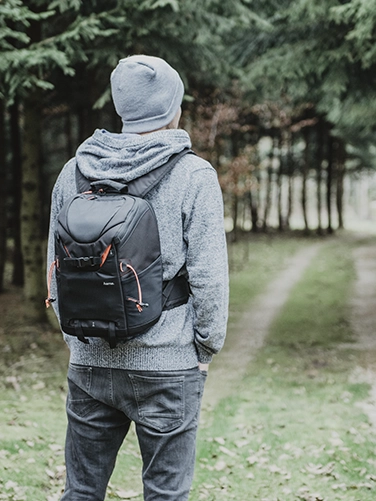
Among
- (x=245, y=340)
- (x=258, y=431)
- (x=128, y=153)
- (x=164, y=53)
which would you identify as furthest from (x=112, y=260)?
(x=245, y=340)

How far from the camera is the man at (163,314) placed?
92.2 inches

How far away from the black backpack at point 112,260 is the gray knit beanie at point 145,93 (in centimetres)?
20

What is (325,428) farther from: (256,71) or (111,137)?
(256,71)

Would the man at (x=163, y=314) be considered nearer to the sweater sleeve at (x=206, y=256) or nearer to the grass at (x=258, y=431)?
the sweater sleeve at (x=206, y=256)

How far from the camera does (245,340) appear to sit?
391 inches

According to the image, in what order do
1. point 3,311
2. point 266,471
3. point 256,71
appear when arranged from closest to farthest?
1. point 266,471
2. point 256,71
3. point 3,311

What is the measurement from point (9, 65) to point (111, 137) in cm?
418

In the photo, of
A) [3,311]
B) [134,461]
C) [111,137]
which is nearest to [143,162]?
[111,137]

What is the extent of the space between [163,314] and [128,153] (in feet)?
2.11

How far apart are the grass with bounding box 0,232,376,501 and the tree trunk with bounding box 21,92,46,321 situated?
2.08ft

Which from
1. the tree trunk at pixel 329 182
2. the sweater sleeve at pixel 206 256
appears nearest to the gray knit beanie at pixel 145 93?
the sweater sleeve at pixel 206 256

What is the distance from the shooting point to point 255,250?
2314 cm

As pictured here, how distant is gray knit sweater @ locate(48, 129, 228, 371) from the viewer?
2330 millimetres

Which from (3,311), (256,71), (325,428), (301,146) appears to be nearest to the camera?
(325,428)
